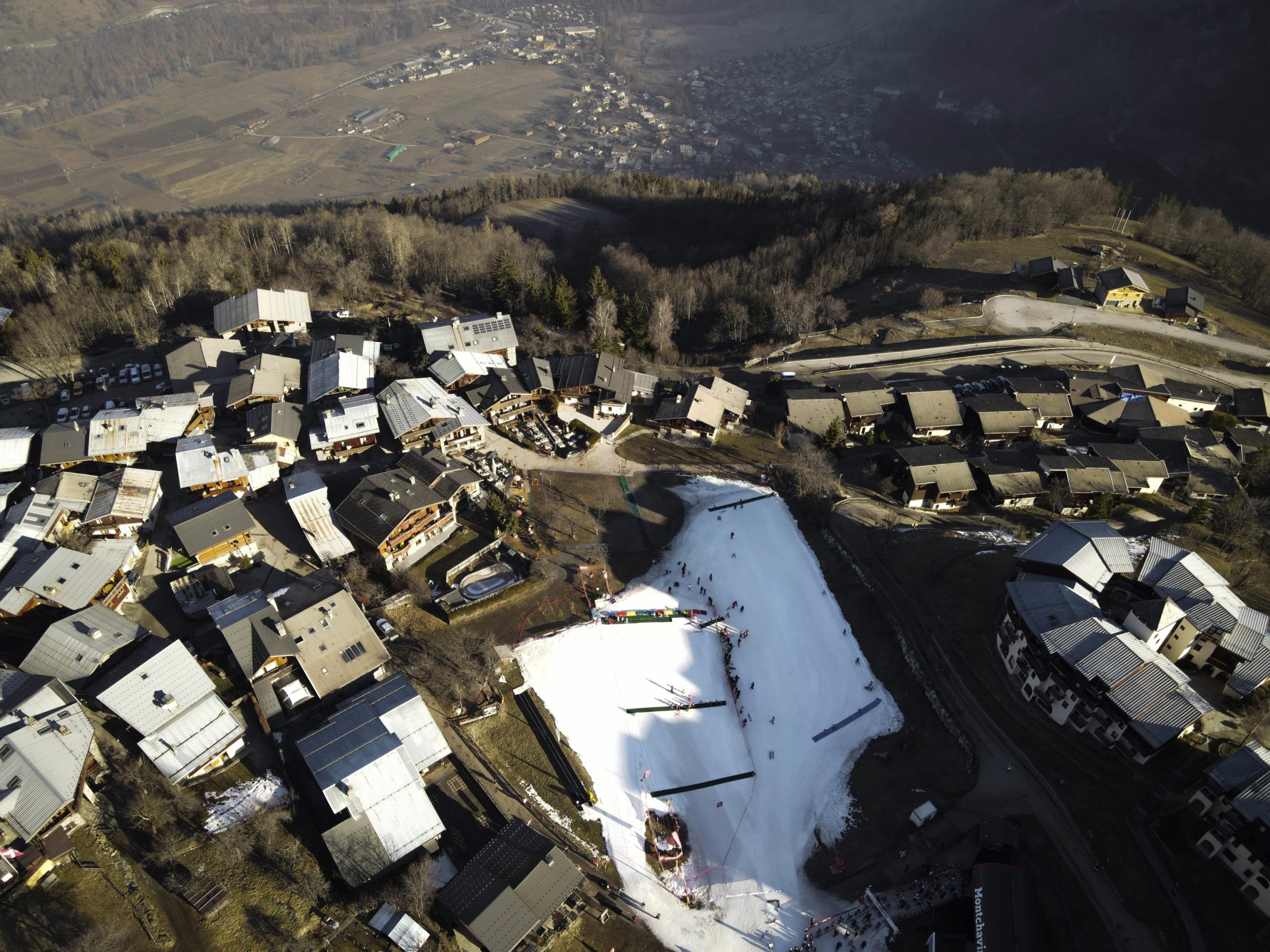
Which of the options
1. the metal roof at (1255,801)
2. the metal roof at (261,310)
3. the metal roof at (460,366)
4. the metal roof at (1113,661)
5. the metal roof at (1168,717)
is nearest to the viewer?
the metal roof at (1255,801)

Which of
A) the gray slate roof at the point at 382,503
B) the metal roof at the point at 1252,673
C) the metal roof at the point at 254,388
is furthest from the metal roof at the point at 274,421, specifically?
the metal roof at the point at 1252,673

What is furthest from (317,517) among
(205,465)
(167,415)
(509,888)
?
(509,888)

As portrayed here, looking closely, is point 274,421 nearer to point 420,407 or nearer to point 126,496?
point 420,407

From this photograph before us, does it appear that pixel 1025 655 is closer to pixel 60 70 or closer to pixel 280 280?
pixel 280 280

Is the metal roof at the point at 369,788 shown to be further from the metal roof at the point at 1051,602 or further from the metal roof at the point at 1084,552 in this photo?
the metal roof at the point at 1084,552

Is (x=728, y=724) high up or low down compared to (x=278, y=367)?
down
